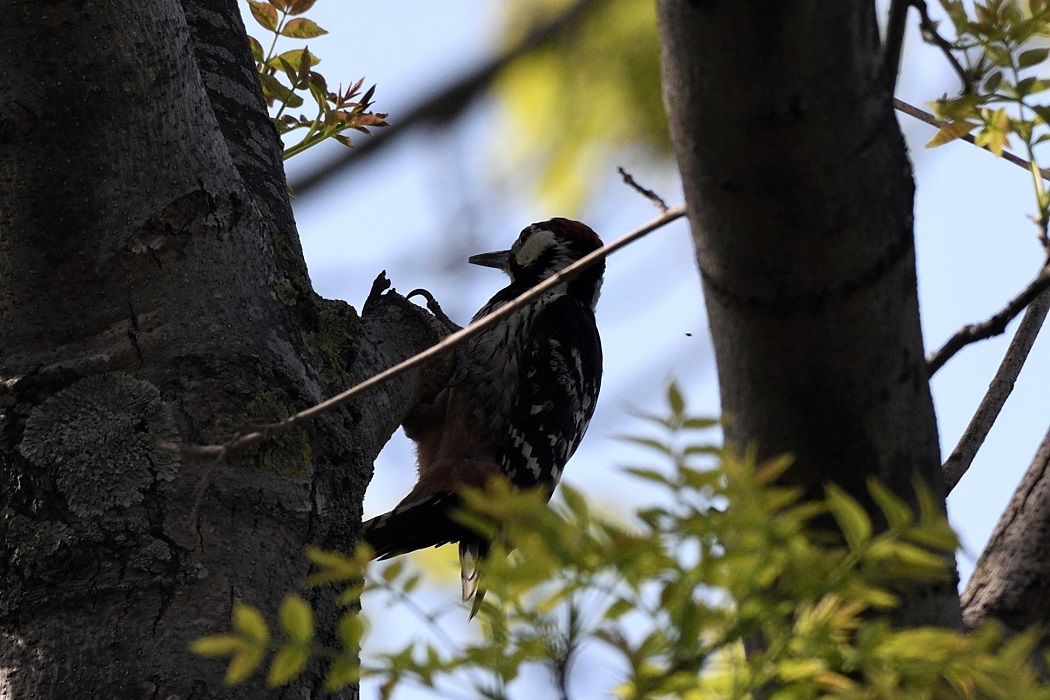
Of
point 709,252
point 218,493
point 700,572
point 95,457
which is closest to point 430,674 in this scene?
point 700,572

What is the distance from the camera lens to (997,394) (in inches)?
73.0

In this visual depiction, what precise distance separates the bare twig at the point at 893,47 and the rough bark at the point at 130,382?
1180mm

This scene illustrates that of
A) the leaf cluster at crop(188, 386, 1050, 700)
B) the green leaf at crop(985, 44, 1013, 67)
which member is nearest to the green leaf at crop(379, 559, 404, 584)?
the leaf cluster at crop(188, 386, 1050, 700)

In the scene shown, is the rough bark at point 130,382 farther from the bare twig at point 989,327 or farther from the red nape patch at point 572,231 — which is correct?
the red nape patch at point 572,231

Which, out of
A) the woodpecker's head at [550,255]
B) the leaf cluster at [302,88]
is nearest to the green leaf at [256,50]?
the leaf cluster at [302,88]

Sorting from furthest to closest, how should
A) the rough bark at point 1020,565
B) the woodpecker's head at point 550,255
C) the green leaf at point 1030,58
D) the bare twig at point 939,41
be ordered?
the woodpecker's head at point 550,255 < the rough bark at point 1020,565 < the green leaf at point 1030,58 < the bare twig at point 939,41

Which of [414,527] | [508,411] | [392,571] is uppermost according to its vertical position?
[508,411]

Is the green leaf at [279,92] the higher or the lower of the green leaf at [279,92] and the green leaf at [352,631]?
the higher

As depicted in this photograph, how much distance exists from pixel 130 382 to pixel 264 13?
1173mm

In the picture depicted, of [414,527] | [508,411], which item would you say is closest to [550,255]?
[508,411]

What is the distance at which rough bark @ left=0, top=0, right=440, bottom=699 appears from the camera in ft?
5.78

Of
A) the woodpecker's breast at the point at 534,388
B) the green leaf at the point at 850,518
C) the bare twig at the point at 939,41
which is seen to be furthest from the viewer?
the woodpecker's breast at the point at 534,388

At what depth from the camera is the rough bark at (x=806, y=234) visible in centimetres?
112

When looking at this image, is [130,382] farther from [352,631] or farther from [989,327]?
[989,327]
